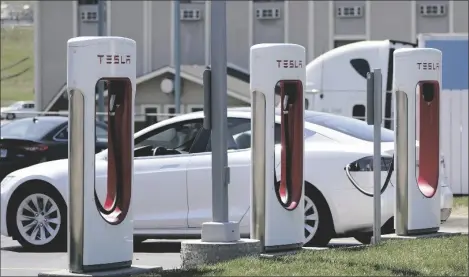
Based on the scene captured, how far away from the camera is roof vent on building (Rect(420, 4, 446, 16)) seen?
43969 millimetres

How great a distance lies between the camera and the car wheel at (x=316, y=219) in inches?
458

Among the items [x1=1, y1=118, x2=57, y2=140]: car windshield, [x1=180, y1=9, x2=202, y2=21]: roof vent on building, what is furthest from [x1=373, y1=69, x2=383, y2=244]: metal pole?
[x1=180, y1=9, x2=202, y2=21]: roof vent on building

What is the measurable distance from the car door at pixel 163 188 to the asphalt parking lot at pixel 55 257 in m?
0.42

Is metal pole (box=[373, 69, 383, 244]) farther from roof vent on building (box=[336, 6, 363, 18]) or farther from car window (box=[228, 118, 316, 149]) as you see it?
roof vent on building (box=[336, 6, 363, 18])

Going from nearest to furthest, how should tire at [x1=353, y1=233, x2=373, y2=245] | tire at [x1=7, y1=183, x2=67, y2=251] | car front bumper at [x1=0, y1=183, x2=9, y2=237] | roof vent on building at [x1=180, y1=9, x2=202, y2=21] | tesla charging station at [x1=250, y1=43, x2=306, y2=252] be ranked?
1. tesla charging station at [x1=250, y1=43, x2=306, y2=252]
2. tire at [x1=7, y1=183, x2=67, y2=251]
3. tire at [x1=353, y1=233, x2=373, y2=245]
4. car front bumper at [x1=0, y1=183, x2=9, y2=237]
5. roof vent on building at [x1=180, y1=9, x2=202, y2=21]

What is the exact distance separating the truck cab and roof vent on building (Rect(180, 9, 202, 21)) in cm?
2237

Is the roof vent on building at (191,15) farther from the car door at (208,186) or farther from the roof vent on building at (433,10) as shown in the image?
the car door at (208,186)

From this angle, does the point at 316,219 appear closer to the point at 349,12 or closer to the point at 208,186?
the point at 208,186

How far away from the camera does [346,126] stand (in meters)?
12.4

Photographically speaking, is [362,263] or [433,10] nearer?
[362,263]

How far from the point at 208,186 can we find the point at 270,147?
2212mm

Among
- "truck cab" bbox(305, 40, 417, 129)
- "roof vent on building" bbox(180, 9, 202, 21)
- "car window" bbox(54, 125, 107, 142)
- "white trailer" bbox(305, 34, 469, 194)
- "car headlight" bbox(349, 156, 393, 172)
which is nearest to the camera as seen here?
"car headlight" bbox(349, 156, 393, 172)

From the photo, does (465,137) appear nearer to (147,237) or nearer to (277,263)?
(147,237)

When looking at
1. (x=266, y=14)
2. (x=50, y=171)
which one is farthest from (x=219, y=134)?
(x=266, y=14)
